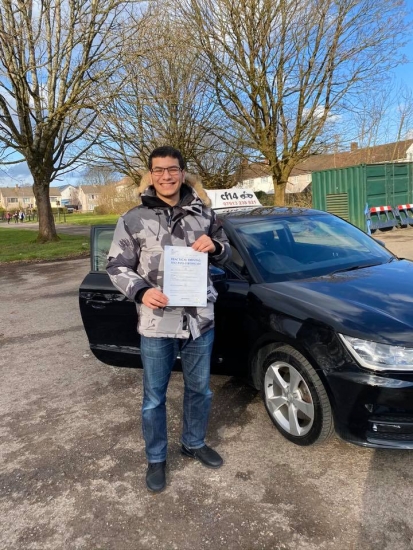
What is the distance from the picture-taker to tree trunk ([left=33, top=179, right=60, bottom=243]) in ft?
57.1

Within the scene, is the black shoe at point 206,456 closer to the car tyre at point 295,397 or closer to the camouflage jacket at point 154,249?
the car tyre at point 295,397

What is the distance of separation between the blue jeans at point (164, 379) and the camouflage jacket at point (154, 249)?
0.11 m

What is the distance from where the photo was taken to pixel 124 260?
7.81 feet

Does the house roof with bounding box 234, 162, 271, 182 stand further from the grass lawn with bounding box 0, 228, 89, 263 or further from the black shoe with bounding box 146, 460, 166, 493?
the black shoe with bounding box 146, 460, 166, 493

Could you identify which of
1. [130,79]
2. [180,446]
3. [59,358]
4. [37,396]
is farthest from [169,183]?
[130,79]

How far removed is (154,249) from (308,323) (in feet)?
3.39

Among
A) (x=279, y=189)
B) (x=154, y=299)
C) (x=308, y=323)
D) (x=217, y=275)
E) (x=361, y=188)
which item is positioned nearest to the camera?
(x=154, y=299)

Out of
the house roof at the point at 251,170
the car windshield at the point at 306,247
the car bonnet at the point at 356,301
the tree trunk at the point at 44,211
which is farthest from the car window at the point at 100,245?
the tree trunk at the point at 44,211

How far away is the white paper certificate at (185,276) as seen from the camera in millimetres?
2322

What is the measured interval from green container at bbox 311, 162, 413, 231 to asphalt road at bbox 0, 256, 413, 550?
12.7 metres

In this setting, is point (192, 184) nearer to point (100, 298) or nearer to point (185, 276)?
point (185, 276)

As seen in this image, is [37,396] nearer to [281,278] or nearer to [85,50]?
[281,278]

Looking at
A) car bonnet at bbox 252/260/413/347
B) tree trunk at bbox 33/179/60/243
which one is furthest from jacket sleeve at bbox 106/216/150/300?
tree trunk at bbox 33/179/60/243

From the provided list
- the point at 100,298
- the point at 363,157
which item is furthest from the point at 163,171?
the point at 363,157
